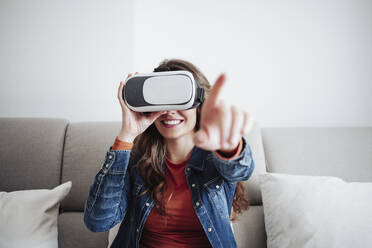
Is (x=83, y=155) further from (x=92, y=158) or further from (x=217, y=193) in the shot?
(x=217, y=193)

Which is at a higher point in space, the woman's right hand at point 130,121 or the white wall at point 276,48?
the white wall at point 276,48

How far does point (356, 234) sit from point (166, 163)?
61 centimetres

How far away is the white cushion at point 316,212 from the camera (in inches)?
28.9

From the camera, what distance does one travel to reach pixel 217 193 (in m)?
0.77

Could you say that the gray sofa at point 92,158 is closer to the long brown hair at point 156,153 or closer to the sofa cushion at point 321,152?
the sofa cushion at point 321,152

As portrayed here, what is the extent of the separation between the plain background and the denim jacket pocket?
2.04 feet

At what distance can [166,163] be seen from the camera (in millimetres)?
828

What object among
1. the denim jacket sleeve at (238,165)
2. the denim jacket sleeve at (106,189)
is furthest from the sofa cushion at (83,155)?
the denim jacket sleeve at (238,165)

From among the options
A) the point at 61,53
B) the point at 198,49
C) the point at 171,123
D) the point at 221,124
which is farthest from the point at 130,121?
the point at 61,53

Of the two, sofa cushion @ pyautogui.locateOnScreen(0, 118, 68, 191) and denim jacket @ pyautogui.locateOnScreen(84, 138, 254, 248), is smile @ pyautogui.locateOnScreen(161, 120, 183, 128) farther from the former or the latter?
sofa cushion @ pyautogui.locateOnScreen(0, 118, 68, 191)

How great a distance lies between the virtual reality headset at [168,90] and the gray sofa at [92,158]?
522 millimetres

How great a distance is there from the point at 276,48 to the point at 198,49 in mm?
407

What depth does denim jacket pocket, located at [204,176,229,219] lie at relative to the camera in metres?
0.76

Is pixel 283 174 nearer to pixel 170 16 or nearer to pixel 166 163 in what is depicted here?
pixel 166 163
